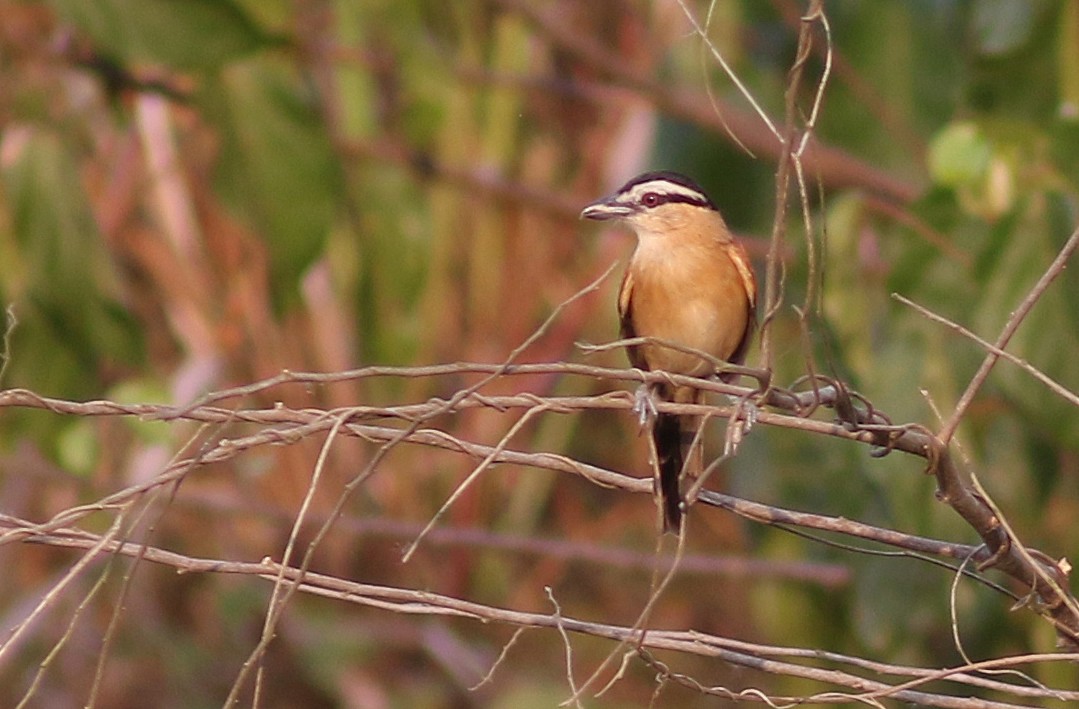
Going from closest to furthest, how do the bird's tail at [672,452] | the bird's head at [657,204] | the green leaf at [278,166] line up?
the bird's tail at [672,452], the bird's head at [657,204], the green leaf at [278,166]

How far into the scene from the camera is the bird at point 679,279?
13.4 feet

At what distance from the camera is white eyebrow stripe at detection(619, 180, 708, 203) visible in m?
4.23

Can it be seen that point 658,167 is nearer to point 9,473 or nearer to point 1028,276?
point 1028,276

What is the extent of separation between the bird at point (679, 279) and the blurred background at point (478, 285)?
0.72ft

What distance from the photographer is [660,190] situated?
166 inches

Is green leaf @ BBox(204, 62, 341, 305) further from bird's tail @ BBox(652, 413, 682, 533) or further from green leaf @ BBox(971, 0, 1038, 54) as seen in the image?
green leaf @ BBox(971, 0, 1038, 54)

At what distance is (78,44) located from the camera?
552 cm

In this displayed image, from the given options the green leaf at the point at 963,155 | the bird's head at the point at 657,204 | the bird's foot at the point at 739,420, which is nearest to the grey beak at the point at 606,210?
the bird's head at the point at 657,204

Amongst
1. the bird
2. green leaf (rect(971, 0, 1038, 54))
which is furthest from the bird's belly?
green leaf (rect(971, 0, 1038, 54))

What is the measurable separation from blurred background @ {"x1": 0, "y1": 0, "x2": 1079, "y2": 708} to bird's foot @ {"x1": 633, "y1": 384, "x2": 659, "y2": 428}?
278mm

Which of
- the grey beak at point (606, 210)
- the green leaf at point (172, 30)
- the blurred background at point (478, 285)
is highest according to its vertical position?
the green leaf at point (172, 30)

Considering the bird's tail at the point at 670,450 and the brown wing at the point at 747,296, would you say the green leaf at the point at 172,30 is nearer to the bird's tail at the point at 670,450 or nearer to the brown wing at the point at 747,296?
the brown wing at the point at 747,296

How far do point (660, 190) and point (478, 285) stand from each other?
3536 millimetres

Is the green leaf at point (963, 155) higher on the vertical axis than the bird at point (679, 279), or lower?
higher
